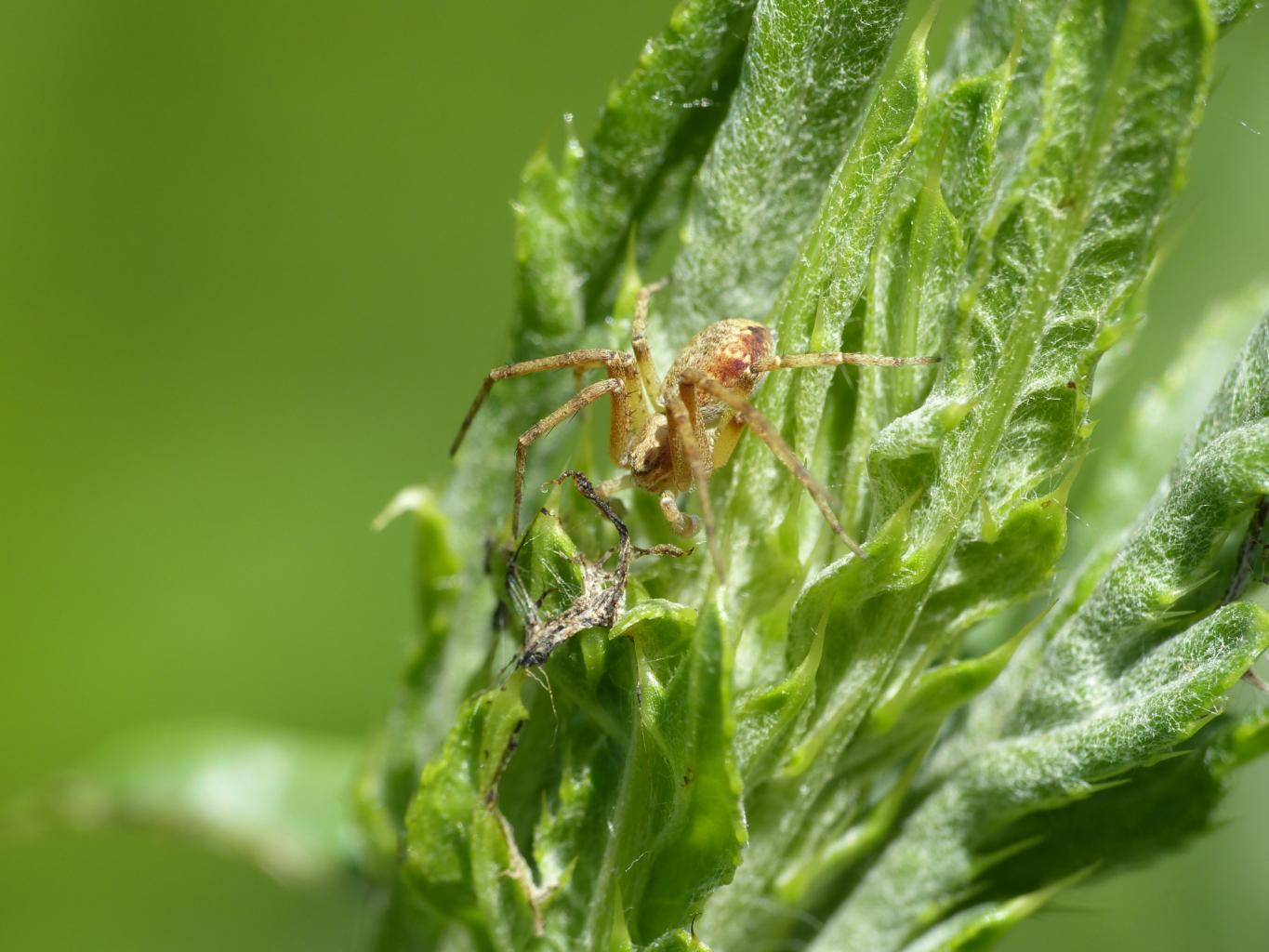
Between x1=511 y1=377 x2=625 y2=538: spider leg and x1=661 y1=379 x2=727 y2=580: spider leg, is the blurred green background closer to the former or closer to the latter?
x1=511 y1=377 x2=625 y2=538: spider leg

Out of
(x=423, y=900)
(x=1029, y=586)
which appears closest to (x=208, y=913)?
(x=423, y=900)

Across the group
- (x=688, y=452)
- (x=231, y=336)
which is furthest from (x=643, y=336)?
(x=231, y=336)

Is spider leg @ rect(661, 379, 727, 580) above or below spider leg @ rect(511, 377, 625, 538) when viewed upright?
below

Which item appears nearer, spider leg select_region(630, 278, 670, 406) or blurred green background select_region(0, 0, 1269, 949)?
spider leg select_region(630, 278, 670, 406)

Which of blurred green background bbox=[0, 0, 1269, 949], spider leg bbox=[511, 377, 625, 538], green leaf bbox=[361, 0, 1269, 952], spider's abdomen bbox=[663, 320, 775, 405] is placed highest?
blurred green background bbox=[0, 0, 1269, 949]

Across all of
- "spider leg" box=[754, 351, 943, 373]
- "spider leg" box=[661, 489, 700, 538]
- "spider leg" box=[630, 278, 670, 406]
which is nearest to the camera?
"spider leg" box=[754, 351, 943, 373]

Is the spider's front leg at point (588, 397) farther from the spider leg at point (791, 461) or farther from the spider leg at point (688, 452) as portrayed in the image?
the spider leg at point (791, 461)

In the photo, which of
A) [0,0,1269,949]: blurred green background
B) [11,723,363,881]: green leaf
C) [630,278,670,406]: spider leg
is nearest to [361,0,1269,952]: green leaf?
[630,278,670,406]: spider leg

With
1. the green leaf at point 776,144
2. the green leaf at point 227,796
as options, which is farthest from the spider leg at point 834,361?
the green leaf at point 227,796

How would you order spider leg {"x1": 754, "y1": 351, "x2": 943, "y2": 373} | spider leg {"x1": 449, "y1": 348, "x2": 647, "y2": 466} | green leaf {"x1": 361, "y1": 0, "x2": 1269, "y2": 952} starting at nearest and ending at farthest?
green leaf {"x1": 361, "y1": 0, "x2": 1269, "y2": 952}, spider leg {"x1": 754, "y1": 351, "x2": 943, "y2": 373}, spider leg {"x1": 449, "y1": 348, "x2": 647, "y2": 466}
